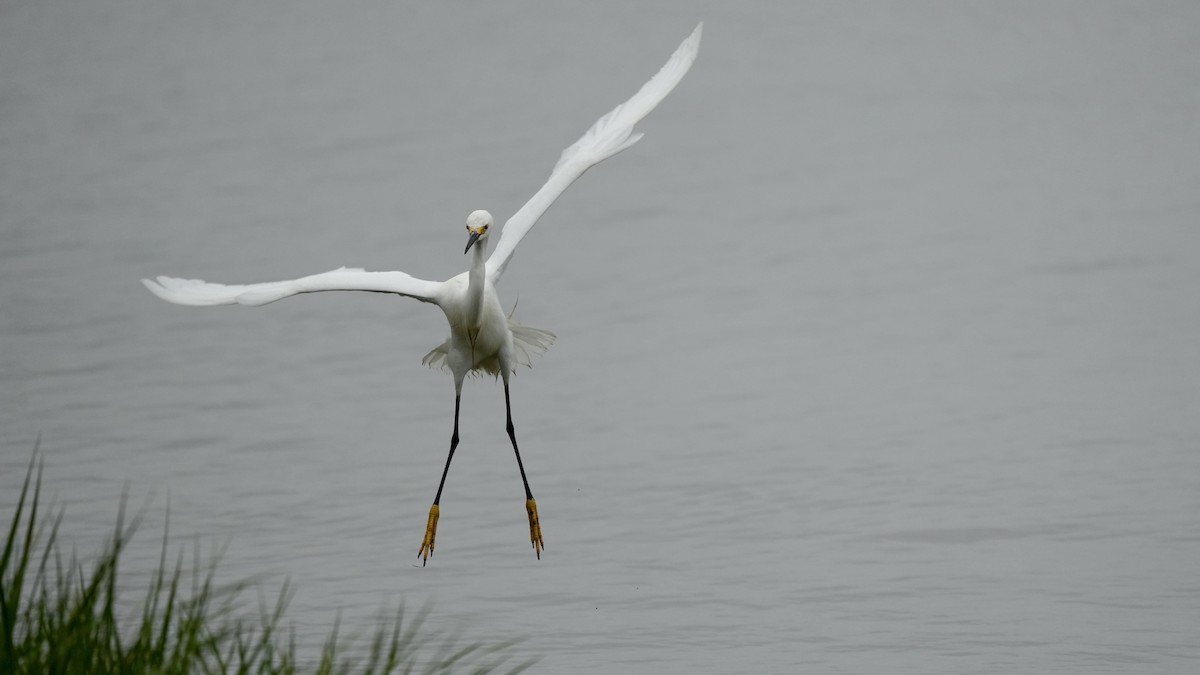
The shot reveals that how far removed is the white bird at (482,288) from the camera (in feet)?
28.2

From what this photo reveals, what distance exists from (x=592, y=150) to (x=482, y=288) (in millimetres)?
1222

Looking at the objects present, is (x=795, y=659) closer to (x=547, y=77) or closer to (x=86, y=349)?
(x=86, y=349)

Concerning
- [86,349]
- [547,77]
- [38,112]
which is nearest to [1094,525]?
[86,349]

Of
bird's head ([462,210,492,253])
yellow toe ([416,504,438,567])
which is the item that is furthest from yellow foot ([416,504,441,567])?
bird's head ([462,210,492,253])

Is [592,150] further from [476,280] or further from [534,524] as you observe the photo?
[534,524]

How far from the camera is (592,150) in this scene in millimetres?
9812

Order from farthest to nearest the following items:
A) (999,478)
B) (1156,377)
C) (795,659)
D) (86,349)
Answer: (86,349)
(1156,377)
(999,478)
(795,659)

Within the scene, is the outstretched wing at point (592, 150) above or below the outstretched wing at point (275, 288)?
above

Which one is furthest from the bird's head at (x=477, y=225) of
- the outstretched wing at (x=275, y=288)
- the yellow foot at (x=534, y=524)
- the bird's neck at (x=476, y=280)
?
the yellow foot at (x=534, y=524)

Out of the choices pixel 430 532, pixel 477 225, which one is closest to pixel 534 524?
pixel 430 532

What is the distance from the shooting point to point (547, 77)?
26.6 meters

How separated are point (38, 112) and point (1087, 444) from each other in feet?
63.5

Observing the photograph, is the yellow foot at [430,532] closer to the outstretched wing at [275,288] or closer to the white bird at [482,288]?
the white bird at [482,288]

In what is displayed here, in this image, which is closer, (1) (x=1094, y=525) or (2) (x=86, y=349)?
(1) (x=1094, y=525)
